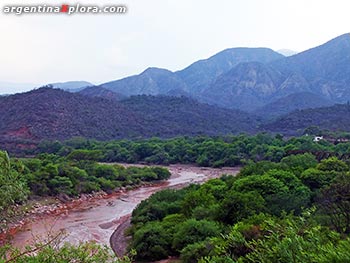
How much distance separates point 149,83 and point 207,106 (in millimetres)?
75784

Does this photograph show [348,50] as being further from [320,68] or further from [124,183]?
[124,183]

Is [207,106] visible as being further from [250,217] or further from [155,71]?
[155,71]

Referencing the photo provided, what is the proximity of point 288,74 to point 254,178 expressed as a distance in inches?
5395

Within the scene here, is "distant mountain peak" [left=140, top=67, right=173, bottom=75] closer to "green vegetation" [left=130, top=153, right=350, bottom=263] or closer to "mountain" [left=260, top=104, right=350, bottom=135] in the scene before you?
"mountain" [left=260, top=104, right=350, bottom=135]

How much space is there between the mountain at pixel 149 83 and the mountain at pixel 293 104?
49739 millimetres

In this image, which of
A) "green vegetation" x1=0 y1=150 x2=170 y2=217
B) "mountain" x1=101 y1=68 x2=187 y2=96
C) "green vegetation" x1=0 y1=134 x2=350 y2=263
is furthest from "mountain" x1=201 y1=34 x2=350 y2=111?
"green vegetation" x1=0 y1=150 x2=170 y2=217

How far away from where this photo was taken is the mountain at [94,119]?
66.9 metres

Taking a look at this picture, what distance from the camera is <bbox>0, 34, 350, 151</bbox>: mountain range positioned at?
70125mm

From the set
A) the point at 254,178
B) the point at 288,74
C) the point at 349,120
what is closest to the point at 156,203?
the point at 254,178

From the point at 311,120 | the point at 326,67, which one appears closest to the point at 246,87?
the point at 326,67

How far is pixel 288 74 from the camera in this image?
151 m

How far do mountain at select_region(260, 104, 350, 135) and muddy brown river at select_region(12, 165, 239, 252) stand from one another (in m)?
40.0

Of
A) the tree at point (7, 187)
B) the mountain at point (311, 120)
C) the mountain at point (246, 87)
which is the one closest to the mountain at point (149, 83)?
the mountain at point (246, 87)

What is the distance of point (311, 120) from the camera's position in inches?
3167
